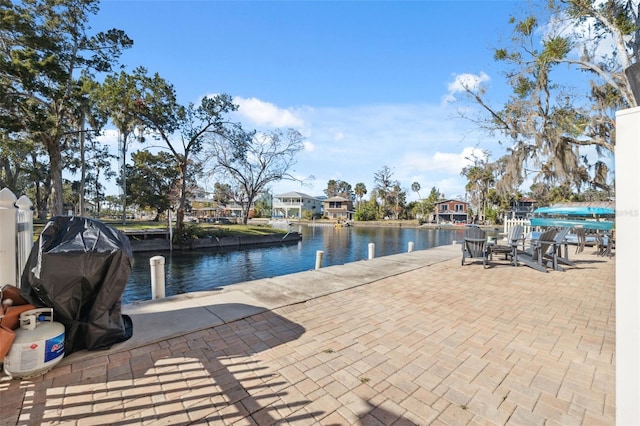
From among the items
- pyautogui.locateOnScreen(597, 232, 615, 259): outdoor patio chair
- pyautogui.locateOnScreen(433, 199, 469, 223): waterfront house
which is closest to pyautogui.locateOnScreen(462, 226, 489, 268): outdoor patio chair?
pyautogui.locateOnScreen(597, 232, 615, 259): outdoor patio chair

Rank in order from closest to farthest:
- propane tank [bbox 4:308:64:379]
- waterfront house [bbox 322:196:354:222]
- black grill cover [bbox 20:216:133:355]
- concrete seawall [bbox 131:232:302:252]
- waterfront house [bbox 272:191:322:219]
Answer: propane tank [bbox 4:308:64:379] < black grill cover [bbox 20:216:133:355] < concrete seawall [bbox 131:232:302:252] < waterfront house [bbox 322:196:354:222] < waterfront house [bbox 272:191:322:219]

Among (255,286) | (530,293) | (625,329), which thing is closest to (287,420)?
(625,329)

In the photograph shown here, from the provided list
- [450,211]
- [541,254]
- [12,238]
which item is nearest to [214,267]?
[12,238]

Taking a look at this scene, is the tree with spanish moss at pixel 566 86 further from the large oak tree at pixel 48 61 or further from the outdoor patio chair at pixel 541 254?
the large oak tree at pixel 48 61

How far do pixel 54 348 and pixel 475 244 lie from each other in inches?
314

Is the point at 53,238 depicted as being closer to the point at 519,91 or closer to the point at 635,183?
the point at 635,183

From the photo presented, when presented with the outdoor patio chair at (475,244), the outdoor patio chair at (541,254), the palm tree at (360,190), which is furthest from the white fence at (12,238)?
the palm tree at (360,190)

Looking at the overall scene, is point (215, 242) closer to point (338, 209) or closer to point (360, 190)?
point (338, 209)

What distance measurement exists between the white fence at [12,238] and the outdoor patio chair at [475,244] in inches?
311

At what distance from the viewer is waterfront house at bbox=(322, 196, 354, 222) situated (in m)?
61.2

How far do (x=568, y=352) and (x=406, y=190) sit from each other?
187 ft

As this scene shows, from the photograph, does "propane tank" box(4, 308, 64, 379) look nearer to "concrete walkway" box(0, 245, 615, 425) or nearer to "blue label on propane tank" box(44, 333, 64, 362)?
"blue label on propane tank" box(44, 333, 64, 362)

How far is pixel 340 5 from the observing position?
28.8 feet

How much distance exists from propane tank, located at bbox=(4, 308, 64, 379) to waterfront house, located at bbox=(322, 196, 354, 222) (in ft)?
191
